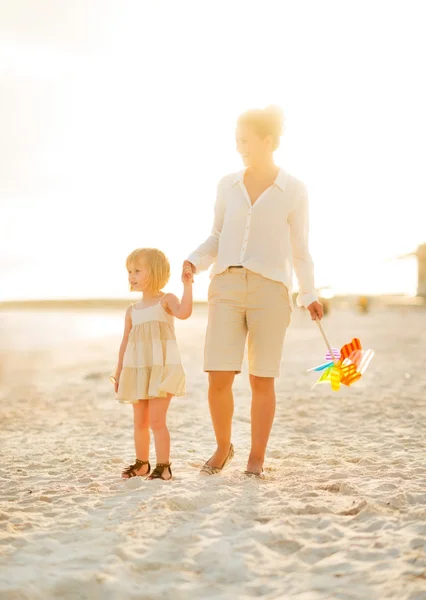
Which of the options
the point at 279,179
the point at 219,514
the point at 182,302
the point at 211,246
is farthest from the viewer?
the point at 211,246

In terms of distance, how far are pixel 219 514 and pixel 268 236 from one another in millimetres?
1529

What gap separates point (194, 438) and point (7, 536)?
260 cm

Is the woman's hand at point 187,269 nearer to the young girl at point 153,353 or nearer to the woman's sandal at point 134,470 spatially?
the young girl at point 153,353

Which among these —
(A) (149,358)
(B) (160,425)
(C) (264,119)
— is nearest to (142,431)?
(B) (160,425)

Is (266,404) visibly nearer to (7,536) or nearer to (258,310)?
(258,310)

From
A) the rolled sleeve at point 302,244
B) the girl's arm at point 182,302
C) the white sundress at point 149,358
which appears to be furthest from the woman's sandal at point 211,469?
the rolled sleeve at point 302,244

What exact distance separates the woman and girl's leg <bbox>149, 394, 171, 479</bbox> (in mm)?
268

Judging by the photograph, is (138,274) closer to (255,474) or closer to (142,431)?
(142,431)

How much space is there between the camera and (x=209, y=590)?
2547 millimetres

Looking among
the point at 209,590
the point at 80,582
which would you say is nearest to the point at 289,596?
the point at 209,590

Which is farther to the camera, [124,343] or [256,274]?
[124,343]

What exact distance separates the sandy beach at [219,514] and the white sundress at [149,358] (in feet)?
1.67

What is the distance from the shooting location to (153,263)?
4082 millimetres

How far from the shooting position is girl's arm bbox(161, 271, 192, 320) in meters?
3.98
